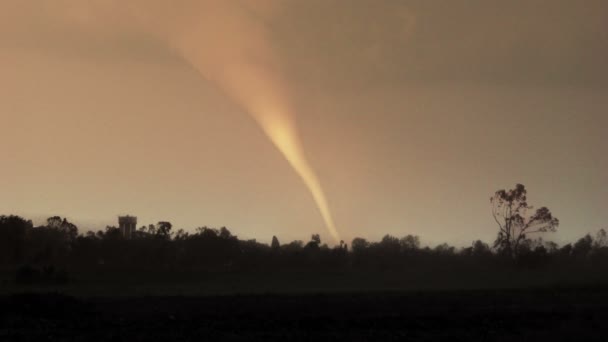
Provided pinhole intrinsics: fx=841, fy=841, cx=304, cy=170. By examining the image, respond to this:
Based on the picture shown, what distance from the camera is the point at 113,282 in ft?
285

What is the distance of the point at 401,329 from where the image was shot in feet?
117

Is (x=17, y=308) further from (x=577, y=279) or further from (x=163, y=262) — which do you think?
(x=163, y=262)

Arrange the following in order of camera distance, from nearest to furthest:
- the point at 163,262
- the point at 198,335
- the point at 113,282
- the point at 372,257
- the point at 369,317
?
the point at 198,335
the point at 369,317
the point at 113,282
the point at 163,262
the point at 372,257

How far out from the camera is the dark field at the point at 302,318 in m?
31.7

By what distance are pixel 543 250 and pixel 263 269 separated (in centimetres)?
3738

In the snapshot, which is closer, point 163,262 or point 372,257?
point 163,262

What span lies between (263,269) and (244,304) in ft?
219

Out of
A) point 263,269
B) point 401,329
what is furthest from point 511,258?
point 401,329

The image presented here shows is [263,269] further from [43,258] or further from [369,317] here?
[369,317]

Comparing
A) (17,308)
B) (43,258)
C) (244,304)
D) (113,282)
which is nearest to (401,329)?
(244,304)

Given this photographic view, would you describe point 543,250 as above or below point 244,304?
above

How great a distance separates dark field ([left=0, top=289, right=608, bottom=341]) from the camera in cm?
3173

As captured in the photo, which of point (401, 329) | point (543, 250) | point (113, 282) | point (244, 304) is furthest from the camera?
point (543, 250)

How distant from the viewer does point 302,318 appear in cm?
3894
